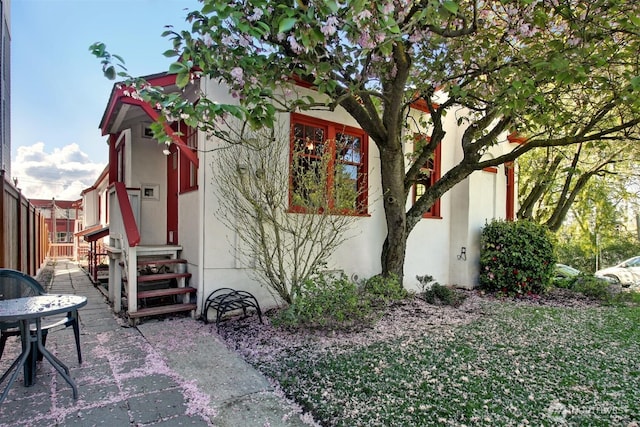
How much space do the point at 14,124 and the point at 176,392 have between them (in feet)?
40.6

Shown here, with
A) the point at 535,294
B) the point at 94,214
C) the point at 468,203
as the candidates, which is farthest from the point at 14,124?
the point at 535,294

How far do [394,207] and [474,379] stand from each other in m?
3.50

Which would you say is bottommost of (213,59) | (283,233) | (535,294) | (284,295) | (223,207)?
(535,294)

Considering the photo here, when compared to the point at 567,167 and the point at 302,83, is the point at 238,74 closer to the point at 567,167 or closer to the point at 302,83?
the point at 302,83

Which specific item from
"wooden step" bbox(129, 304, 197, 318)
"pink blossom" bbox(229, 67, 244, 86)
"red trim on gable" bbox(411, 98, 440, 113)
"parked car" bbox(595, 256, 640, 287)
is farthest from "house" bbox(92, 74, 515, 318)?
"parked car" bbox(595, 256, 640, 287)

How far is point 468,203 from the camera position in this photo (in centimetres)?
829

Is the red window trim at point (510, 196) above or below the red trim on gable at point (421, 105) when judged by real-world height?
below

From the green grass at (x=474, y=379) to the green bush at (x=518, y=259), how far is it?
2.75 metres

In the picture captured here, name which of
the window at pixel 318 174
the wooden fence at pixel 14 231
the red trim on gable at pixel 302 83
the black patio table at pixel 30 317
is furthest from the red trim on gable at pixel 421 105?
the wooden fence at pixel 14 231

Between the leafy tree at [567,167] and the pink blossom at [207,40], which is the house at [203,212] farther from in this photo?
the pink blossom at [207,40]

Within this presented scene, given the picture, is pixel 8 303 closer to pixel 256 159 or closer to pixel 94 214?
pixel 256 159

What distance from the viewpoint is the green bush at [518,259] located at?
303 inches

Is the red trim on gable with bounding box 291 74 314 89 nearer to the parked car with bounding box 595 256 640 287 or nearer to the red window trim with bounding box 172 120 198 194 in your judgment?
the red window trim with bounding box 172 120 198 194

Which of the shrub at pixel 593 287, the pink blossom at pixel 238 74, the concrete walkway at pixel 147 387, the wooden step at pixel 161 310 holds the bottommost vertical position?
the shrub at pixel 593 287
